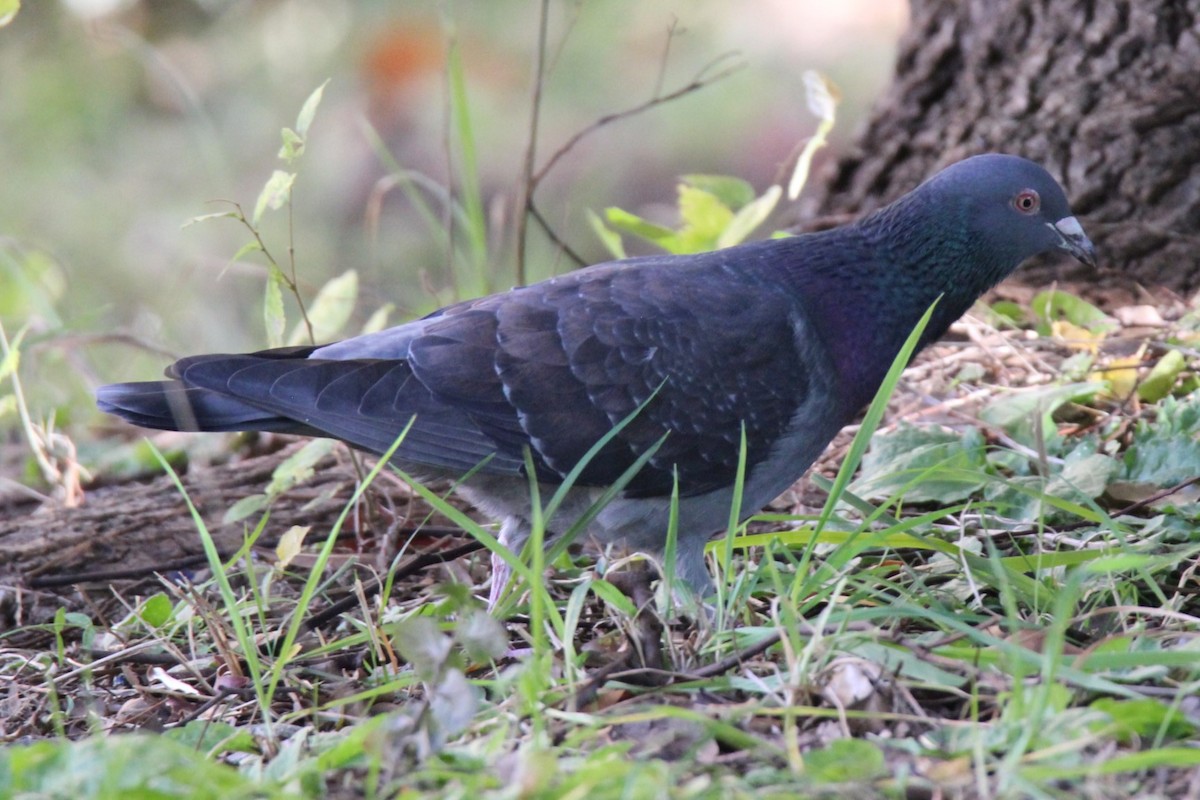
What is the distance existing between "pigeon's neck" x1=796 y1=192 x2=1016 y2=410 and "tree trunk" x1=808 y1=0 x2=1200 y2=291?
1060 mm

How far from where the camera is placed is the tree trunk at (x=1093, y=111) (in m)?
4.68

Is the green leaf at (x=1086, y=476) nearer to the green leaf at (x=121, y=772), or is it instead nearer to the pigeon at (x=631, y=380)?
the pigeon at (x=631, y=380)

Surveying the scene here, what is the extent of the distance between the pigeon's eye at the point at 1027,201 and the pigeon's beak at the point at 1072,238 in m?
0.07

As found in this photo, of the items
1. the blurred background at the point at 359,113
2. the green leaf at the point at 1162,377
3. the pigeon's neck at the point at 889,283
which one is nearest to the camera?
the pigeon's neck at the point at 889,283

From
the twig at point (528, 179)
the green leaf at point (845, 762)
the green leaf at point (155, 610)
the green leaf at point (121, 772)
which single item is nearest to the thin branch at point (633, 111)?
the twig at point (528, 179)

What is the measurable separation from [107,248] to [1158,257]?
6.31 m

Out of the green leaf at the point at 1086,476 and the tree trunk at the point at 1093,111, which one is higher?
the tree trunk at the point at 1093,111

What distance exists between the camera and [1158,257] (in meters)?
4.78

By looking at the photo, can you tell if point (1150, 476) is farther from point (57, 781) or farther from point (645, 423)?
point (57, 781)

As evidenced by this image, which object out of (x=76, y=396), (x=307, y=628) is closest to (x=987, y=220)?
(x=307, y=628)

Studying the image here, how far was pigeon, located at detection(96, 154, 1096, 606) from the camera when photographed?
3385mm

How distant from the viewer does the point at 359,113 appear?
8.63 m

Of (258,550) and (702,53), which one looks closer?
(258,550)

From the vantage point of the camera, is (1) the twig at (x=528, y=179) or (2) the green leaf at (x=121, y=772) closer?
(2) the green leaf at (x=121, y=772)
